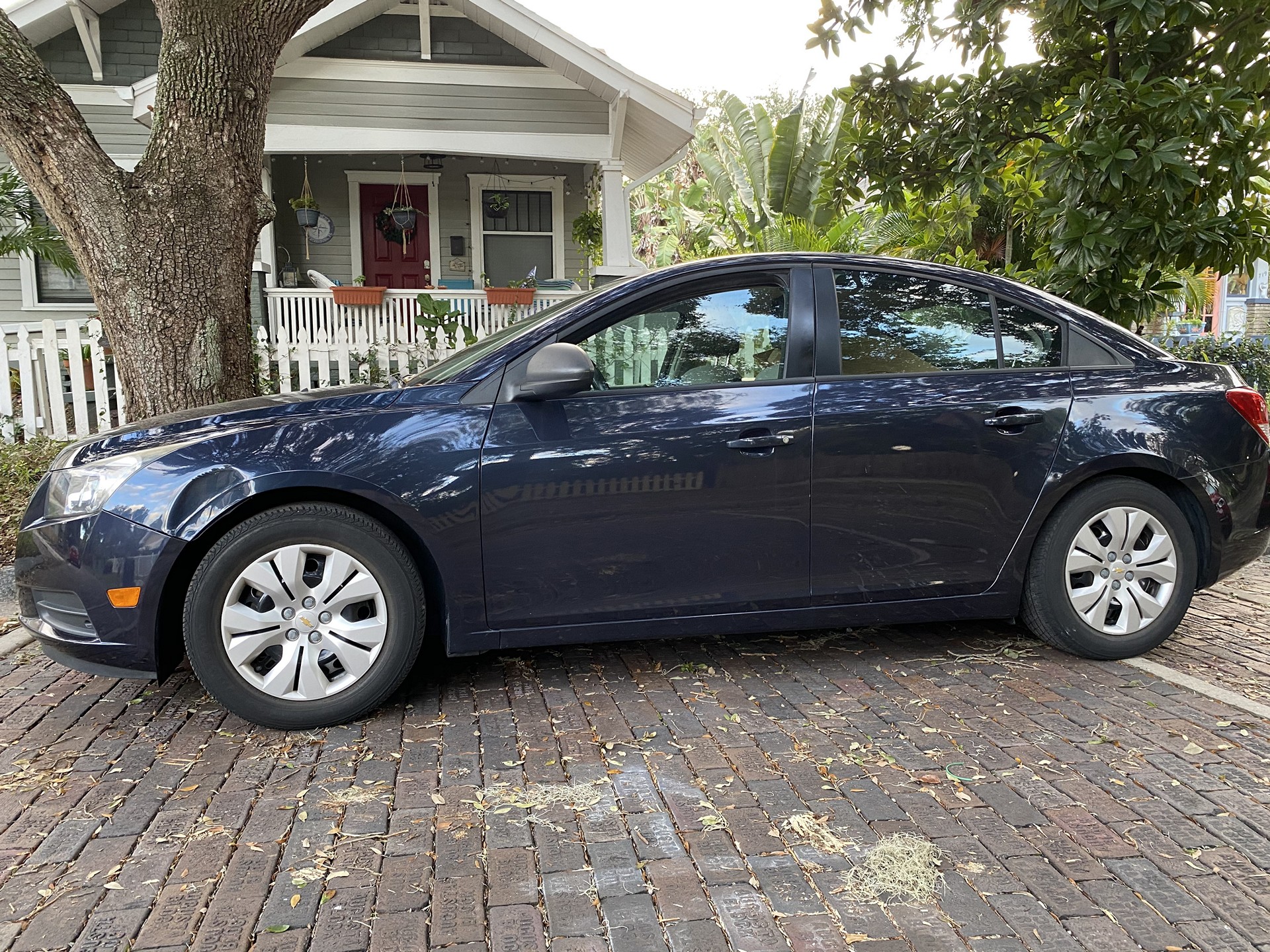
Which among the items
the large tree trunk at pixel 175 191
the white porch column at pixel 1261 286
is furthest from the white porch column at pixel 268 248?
the white porch column at pixel 1261 286

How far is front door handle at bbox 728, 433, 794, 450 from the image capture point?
12.2 feet

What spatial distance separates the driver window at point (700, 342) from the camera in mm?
3834

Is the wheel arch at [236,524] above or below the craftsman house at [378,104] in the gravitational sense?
below

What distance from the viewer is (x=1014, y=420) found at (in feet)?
13.0

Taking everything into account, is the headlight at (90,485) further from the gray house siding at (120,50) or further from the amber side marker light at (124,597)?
the gray house siding at (120,50)

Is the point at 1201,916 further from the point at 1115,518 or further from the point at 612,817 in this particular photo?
the point at 1115,518

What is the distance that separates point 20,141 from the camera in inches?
208

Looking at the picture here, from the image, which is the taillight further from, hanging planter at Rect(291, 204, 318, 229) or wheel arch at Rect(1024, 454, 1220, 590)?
hanging planter at Rect(291, 204, 318, 229)

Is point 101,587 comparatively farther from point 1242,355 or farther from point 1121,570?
point 1242,355

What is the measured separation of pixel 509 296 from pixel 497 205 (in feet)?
10.0

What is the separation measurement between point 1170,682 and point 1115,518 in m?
0.70

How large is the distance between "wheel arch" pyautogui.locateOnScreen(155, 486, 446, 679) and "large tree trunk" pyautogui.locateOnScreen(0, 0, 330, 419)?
2577mm

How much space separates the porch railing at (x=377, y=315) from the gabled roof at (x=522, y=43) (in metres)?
2.52

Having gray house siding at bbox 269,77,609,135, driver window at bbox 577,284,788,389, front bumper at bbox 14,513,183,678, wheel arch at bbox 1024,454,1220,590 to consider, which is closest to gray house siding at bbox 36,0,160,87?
gray house siding at bbox 269,77,609,135
